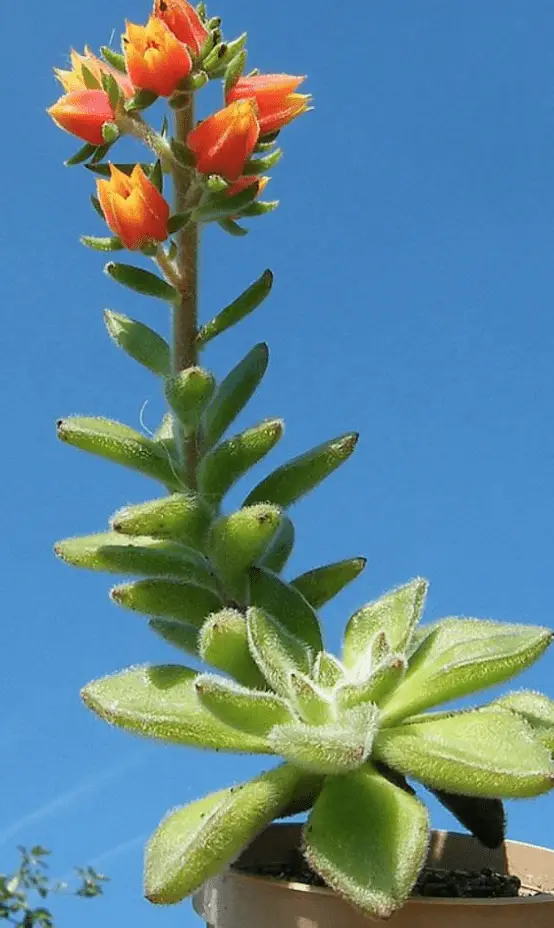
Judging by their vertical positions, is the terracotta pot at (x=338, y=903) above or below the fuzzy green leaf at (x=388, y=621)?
below

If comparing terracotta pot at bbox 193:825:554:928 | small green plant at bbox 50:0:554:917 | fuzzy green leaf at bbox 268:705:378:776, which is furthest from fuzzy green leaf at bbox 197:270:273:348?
terracotta pot at bbox 193:825:554:928

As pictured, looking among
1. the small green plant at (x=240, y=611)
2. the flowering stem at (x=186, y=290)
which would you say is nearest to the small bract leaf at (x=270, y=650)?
the small green plant at (x=240, y=611)

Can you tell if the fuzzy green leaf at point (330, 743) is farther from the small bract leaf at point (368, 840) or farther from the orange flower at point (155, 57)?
the orange flower at point (155, 57)

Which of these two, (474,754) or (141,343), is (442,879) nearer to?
(474,754)

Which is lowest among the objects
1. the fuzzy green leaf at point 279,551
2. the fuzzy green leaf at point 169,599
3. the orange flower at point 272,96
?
the fuzzy green leaf at point 169,599

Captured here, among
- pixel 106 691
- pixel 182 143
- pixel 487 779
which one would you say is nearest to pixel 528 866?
pixel 487 779

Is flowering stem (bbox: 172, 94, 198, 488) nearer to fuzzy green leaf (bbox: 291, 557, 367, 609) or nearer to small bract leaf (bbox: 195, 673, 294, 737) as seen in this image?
fuzzy green leaf (bbox: 291, 557, 367, 609)

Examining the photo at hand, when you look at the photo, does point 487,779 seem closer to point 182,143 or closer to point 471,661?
point 471,661

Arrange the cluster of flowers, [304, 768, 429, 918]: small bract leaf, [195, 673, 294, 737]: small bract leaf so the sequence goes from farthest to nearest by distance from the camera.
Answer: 1. the cluster of flowers
2. [195, 673, 294, 737]: small bract leaf
3. [304, 768, 429, 918]: small bract leaf
